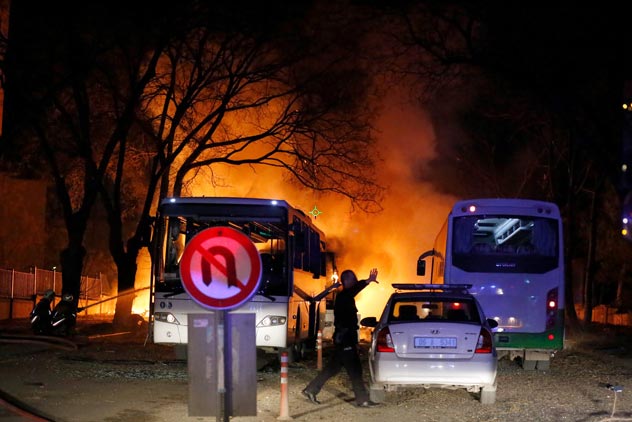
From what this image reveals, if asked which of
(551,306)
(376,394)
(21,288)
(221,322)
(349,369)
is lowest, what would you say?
(376,394)

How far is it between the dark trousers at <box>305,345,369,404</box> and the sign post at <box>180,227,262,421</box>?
3519 mm

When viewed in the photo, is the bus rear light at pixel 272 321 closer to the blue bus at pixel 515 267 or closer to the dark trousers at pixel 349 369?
the blue bus at pixel 515 267

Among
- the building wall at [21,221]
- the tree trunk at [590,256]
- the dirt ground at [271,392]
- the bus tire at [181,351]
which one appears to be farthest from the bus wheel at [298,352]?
the building wall at [21,221]

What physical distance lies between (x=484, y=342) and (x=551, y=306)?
5534 mm

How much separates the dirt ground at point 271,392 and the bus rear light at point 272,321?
845 mm

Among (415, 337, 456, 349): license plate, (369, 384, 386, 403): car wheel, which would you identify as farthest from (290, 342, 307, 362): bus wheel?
(415, 337, 456, 349): license plate

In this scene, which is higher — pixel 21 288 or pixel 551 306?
pixel 551 306

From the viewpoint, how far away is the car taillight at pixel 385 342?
1064 cm

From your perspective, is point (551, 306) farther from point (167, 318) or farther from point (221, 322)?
point (221, 322)

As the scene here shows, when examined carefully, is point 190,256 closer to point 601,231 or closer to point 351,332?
point 351,332

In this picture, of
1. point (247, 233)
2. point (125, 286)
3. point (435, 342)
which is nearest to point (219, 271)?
point (435, 342)

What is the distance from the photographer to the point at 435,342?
1056 cm

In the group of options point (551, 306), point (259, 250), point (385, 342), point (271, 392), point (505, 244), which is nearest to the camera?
point (385, 342)

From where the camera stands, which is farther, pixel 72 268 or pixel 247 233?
pixel 72 268
